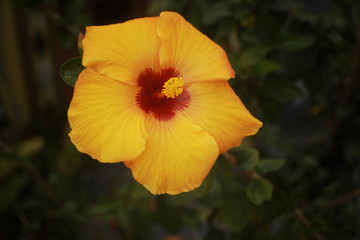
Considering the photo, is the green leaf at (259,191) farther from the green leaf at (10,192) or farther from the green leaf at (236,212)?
the green leaf at (10,192)

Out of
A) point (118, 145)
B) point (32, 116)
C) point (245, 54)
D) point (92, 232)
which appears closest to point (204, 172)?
point (118, 145)

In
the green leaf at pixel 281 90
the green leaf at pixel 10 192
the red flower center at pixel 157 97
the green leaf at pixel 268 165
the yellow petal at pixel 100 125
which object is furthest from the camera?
the green leaf at pixel 10 192

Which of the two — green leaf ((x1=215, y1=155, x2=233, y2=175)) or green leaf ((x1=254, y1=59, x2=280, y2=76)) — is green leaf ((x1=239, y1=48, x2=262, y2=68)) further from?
green leaf ((x1=215, y1=155, x2=233, y2=175))

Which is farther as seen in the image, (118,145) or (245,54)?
(245,54)

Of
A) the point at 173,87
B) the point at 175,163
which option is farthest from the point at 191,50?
the point at 175,163

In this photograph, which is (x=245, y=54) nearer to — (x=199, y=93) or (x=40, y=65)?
(x=199, y=93)

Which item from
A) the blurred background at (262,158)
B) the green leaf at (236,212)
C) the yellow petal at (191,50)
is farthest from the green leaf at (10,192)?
the yellow petal at (191,50)
